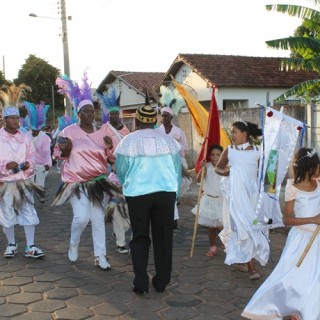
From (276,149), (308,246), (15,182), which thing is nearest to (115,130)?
(15,182)

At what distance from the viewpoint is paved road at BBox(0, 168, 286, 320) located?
14.0ft

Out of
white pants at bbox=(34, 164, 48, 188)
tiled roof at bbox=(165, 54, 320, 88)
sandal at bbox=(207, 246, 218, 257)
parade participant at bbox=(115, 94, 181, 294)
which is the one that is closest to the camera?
parade participant at bbox=(115, 94, 181, 294)

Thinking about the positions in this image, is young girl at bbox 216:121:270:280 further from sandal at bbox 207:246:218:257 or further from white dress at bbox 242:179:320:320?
white dress at bbox 242:179:320:320

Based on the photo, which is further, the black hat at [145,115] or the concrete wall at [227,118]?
the concrete wall at [227,118]

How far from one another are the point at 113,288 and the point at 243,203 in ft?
5.41

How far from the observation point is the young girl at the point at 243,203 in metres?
5.17

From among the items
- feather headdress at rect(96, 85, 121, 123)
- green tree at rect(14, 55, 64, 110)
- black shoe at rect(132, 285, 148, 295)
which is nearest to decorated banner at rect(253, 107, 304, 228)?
black shoe at rect(132, 285, 148, 295)

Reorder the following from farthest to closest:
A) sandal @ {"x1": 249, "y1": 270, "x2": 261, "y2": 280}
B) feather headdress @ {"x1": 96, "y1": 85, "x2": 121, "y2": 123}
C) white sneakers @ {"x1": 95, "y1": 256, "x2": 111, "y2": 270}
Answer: feather headdress @ {"x1": 96, "y1": 85, "x2": 121, "y2": 123} < white sneakers @ {"x1": 95, "y1": 256, "x2": 111, "y2": 270} < sandal @ {"x1": 249, "y1": 270, "x2": 261, "y2": 280}

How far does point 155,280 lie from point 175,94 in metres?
4.97

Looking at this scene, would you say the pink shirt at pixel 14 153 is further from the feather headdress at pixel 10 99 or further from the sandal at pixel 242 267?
the sandal at pixel 242 267

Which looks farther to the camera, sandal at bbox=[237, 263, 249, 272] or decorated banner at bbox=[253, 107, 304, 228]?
sandal at bbox=[237, 263, 249, 272]

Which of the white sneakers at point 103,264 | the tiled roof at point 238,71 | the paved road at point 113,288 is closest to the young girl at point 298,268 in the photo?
the paved road at point 113,288

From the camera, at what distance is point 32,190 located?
619 centimetres

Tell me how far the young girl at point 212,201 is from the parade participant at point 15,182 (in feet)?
6.91
